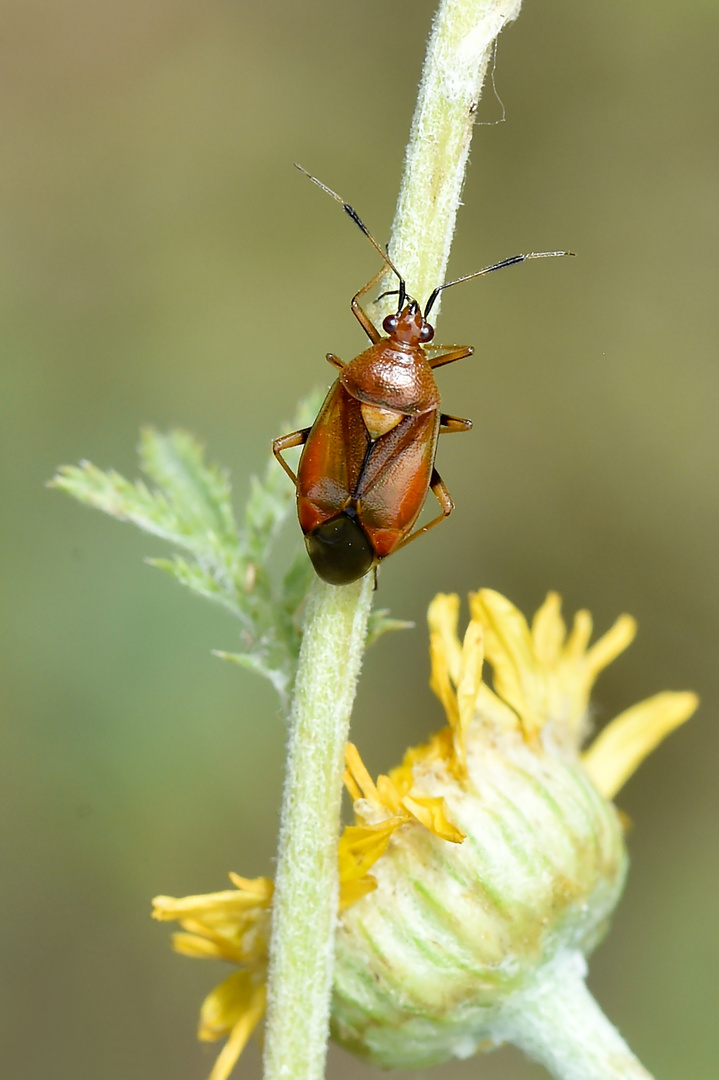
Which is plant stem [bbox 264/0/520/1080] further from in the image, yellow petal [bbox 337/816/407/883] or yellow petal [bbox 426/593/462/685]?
yellow petal [bbox 426/593/462/685]

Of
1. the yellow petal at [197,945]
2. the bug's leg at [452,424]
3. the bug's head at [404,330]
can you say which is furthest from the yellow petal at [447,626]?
the yellow petal at [197,945]

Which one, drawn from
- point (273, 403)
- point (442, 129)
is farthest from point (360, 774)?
point (273, 403)

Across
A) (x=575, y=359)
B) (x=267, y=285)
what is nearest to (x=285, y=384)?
(x=267, y=285)

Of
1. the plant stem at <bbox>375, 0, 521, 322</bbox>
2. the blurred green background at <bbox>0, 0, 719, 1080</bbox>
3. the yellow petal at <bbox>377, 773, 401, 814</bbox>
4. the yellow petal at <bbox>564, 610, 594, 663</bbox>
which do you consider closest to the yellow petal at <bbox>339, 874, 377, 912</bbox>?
the yellow petal at <bbox>377, 773, 401, 814</bbox>

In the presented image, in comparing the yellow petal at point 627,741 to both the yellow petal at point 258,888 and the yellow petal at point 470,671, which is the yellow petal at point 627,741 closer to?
the yellow petal at point 470,671

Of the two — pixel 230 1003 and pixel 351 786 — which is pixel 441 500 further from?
pixel 230 1003
